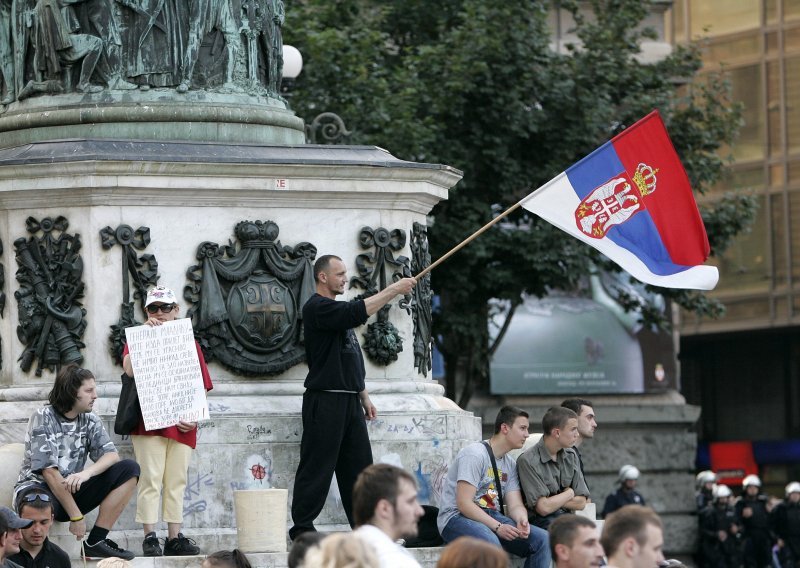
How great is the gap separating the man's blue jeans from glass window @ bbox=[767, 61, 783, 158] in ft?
107

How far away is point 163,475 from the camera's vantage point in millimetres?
13539

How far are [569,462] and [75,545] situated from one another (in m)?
3.24

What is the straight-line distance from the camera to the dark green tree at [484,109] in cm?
2745

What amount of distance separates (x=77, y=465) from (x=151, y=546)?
0.67m

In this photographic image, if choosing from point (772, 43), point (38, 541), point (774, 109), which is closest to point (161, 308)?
point (38, 541)

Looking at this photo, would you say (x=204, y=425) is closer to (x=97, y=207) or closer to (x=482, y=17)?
(x=97, y=207)

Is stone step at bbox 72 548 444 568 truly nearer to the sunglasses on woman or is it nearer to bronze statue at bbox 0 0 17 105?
the sunglasses on woman

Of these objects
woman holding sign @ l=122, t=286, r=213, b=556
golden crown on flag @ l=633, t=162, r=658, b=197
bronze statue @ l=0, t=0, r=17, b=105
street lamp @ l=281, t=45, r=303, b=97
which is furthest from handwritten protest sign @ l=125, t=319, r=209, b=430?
street lamp @ l=281, t=45, r=303, b=97

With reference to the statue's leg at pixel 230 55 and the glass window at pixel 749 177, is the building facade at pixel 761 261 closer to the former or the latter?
the glass window at pixel 749 177

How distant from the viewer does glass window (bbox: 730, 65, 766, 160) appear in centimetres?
4578

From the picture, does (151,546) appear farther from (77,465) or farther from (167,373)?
(167,373)

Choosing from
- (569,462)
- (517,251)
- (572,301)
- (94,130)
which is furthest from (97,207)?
(572,301)

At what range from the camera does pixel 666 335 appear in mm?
36125

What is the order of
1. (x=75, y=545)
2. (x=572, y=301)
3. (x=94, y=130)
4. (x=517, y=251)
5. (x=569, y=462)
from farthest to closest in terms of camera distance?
(x=572, y=301) < (x=517, y=251) < (x=94, y=130) < (x=569, y=462) < (x=75, y=545)
